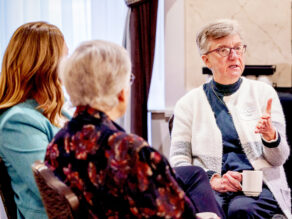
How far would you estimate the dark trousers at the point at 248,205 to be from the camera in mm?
1686

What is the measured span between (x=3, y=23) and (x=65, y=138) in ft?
7.77

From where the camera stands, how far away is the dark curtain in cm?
326

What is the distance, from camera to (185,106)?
6.97 feet

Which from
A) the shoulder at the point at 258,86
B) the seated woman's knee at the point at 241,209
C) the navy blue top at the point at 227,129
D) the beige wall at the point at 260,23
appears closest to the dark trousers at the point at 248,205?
the seated woman's knee at the point at 241,209

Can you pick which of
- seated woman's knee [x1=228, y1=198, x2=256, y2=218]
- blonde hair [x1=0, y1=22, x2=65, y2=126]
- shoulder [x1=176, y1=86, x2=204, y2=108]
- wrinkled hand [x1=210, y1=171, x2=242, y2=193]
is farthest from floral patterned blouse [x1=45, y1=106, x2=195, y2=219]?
shoulder [x1=176, y1=86, x2=204, y2=108]

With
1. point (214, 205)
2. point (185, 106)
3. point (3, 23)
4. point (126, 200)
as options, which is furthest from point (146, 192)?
point (3, 23)

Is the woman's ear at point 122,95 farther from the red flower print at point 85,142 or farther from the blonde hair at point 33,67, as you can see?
the blonde hair at point 33,67

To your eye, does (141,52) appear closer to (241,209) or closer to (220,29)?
(220,29)

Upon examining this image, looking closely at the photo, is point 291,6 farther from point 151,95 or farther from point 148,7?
point 151,95

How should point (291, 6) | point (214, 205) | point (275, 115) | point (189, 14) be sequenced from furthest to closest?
point (189, 14), point (291, 6), point (275, 115), point (214, 205)

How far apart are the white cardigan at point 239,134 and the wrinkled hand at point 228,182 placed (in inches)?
3.7

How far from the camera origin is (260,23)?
313cm

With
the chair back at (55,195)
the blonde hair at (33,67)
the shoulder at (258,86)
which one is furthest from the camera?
the shoulder at (258,86)

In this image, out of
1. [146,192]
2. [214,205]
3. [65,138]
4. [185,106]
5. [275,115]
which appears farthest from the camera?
[185,106]
